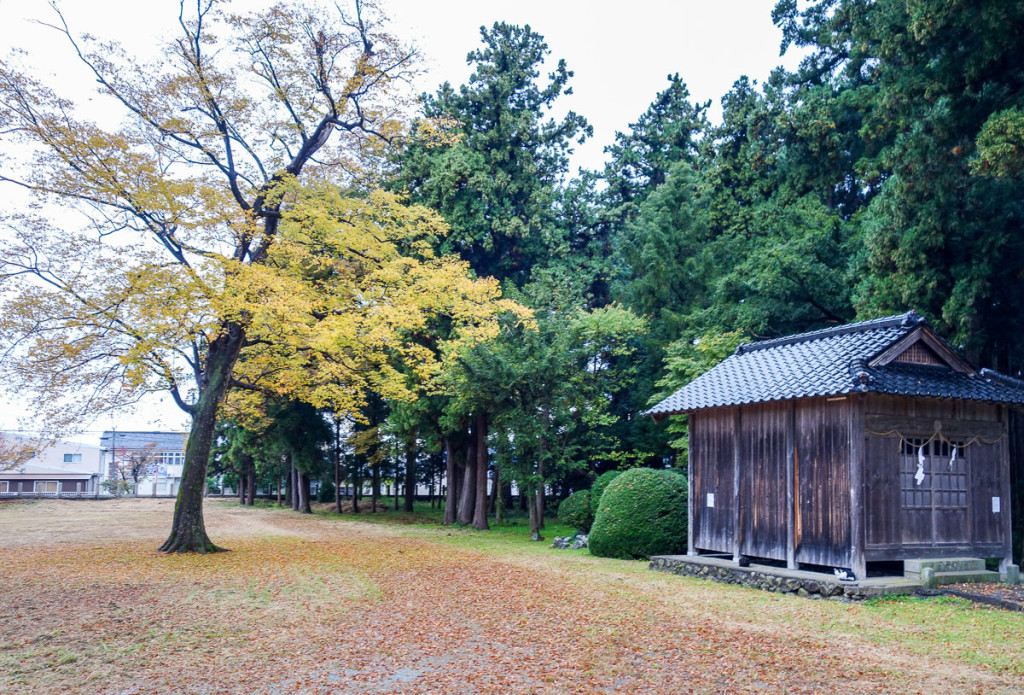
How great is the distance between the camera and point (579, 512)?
22797 mm

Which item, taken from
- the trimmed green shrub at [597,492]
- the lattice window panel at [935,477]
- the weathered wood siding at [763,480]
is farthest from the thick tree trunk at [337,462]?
the lattice window panel at [935,477]

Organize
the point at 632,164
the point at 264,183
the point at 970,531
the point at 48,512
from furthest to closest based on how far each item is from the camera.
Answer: the point at 632,164, the point at 48,512, the point at 264,183, the point at 970,531

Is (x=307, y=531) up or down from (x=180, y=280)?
down

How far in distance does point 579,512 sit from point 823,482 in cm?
1107

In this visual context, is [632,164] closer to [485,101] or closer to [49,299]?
[485,101]

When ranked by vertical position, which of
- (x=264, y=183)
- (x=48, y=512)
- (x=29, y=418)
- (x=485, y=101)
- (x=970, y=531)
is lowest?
(x=48, y=512)

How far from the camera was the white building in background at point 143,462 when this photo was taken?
55.3 metres

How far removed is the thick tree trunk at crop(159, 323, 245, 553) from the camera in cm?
1694

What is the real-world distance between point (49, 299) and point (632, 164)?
31.0m

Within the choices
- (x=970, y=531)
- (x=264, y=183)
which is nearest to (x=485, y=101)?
(x=264, y=183)

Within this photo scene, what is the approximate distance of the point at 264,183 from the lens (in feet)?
59.1

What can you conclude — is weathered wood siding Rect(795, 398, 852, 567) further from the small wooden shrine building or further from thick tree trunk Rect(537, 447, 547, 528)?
thick tree trunk Rect(537, 447, 547, 528)

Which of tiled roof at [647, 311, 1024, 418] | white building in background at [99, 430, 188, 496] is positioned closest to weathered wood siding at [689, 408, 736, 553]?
tiled roof at [647, 311, 1024, 418]

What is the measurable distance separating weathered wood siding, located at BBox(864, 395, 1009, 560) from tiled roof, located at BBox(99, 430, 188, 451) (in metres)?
A: 62.2
